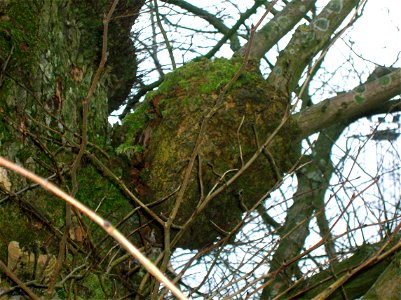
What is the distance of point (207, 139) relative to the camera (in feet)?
11.9

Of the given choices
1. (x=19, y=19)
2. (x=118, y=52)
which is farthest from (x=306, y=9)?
(x=19, y=19)

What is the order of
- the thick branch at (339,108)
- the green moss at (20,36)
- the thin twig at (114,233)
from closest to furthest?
the thin twig at (114,233), the green moss at (20,36), the thick branch at (339,108)

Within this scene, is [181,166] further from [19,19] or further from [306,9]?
[306,9]

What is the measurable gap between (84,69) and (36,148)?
71 centimetres

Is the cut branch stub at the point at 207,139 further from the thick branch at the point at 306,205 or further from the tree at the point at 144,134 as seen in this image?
the thick branch at the point at 306,205

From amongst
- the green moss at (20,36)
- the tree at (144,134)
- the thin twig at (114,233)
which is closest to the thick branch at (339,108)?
the tree at (144,134)

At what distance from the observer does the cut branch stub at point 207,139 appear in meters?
3.63

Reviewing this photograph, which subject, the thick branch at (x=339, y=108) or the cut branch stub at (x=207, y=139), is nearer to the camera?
the cut branch stub at (x=207, y=139)

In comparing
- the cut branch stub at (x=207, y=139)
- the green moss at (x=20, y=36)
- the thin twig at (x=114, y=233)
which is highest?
the green moss at (x=20, y=36)

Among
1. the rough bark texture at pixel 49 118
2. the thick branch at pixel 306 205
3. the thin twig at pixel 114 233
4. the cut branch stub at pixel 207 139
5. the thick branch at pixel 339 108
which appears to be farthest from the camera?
the thick branch at pixel 306 205

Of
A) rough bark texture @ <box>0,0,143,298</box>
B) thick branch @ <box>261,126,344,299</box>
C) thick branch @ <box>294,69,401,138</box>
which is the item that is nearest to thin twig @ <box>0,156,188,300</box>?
rough bark texture @ <box>0,0,143,298</box>

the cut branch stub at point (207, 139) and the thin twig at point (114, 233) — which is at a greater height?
the cut branch stub at point (207, 139)

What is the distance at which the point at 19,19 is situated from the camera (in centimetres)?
332

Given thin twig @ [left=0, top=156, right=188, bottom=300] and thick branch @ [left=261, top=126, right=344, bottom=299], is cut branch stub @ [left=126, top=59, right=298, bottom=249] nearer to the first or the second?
thick branch @ [left=261, top=126, right=344, bottom=299]
